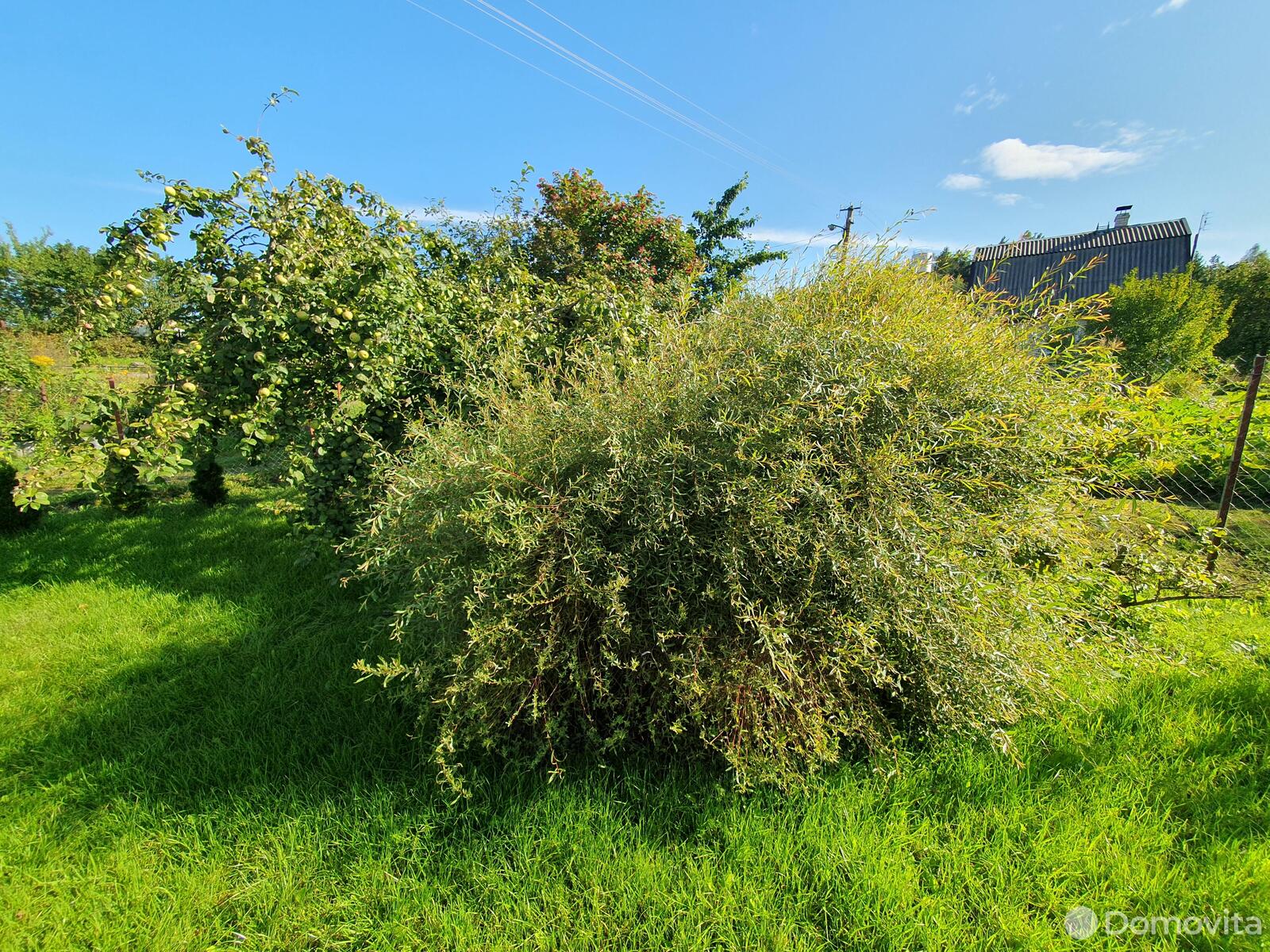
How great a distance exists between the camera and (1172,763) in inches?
77.0

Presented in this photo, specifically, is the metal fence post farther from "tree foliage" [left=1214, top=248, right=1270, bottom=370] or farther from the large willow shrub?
"tree foliage" [left=1214, top=248, right=1270, bottom=370]

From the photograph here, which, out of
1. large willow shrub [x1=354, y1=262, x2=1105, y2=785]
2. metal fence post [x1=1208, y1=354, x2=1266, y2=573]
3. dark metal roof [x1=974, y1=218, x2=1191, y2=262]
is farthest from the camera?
dark metal roof [x1=974, y1=218, x2=1191, y2=262]

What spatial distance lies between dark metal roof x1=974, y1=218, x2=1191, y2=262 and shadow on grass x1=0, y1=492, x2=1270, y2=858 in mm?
21256

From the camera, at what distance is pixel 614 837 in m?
1.76

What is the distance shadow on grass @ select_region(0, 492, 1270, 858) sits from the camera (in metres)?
1.85

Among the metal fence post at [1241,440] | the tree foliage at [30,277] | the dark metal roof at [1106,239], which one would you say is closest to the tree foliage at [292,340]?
the metal fence post at [1241,440]

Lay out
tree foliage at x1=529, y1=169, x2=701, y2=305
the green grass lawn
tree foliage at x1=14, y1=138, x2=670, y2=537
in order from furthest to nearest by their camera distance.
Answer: tree foliage at x1=529, y1=169, x2=701, y2=305
tree foliage at x1=14, y1=138, x2=670, y2=537
the green grass lawn

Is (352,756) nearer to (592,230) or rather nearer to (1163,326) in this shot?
(592,230)

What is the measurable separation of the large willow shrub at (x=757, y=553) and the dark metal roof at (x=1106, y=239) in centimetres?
2129

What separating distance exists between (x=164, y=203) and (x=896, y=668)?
13.1ft

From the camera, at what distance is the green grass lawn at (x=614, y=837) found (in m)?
1.51

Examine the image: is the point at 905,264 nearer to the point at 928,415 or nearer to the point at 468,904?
the point at 928,415

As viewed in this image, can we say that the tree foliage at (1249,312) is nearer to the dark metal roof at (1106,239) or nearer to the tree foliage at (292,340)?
the dark metal roof at (1106,239)

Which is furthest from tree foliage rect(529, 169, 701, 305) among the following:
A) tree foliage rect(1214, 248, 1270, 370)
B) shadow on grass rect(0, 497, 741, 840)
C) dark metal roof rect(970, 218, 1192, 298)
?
tree foliage rect(1214, 248, 1270, 370)
